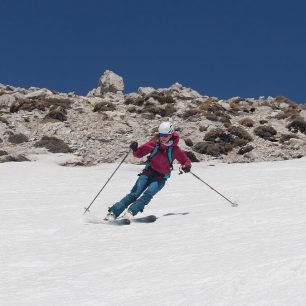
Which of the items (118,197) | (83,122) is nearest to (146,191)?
(118,197)

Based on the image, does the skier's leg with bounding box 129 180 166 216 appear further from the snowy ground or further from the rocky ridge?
the rocky ridge

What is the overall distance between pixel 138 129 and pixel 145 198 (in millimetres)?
20814

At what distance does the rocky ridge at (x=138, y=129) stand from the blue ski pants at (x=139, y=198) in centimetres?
1207

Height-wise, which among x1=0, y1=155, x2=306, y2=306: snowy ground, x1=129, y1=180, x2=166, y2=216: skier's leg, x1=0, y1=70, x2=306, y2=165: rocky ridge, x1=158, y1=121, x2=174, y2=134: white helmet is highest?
x1=0, y1=70, x2=306, y2=165: rocky ridge

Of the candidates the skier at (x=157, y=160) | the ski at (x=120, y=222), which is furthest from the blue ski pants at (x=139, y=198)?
the ski at (x=120, y=222)

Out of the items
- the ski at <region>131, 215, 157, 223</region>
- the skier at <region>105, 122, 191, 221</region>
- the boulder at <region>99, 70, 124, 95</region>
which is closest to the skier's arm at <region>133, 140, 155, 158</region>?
the skier at <region>105, 122, 191, 221</region>

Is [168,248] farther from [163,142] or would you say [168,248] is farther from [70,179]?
[70,179]

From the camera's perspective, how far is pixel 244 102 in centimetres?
4497

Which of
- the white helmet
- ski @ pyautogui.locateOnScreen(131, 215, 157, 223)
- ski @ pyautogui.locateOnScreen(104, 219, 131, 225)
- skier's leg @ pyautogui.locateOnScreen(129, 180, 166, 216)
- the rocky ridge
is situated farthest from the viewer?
the rocky ridge

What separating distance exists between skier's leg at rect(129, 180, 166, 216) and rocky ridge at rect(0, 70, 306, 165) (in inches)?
479

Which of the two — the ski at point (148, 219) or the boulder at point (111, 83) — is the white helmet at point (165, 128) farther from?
the boulder at point (111, 83)

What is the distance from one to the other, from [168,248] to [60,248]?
140 centimetres

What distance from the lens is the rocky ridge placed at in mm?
24609

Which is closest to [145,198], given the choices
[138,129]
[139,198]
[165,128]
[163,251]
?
[139,198]
